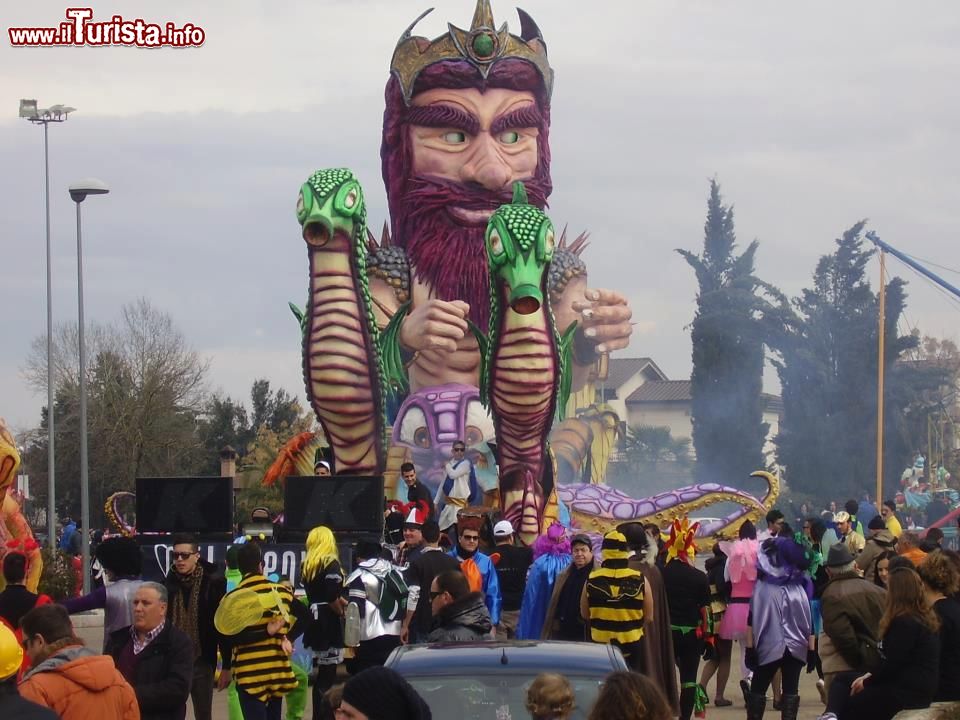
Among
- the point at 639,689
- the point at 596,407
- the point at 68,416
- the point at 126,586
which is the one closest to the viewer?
the point at 639,689

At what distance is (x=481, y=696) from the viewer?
24.3 ft

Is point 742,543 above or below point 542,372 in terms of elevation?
below

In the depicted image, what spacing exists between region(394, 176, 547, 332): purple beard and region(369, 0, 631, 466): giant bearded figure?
2 cm

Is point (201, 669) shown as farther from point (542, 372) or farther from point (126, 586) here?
point (542, 372)

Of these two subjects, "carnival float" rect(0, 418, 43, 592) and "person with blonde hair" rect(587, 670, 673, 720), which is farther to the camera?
"carnival float" rect(0, 418, 43, 592)

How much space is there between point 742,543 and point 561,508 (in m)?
15.0

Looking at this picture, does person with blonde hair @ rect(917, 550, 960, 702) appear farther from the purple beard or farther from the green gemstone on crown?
the green gemstone on crown

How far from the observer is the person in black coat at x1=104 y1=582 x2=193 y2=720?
863 centimetres

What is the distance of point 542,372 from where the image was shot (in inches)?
1051

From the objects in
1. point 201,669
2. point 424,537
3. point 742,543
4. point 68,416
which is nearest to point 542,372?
point 742,543

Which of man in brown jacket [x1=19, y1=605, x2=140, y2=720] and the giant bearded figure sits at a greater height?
the giant bearded figure

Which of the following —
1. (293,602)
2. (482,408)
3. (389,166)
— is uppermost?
(389,166)

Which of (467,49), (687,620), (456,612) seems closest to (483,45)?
(467,49)

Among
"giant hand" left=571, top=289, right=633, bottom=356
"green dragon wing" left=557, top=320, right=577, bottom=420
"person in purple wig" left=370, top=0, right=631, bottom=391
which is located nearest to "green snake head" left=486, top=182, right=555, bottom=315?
"person in purple wig" left=370, top=0, right=631, bottom=391
